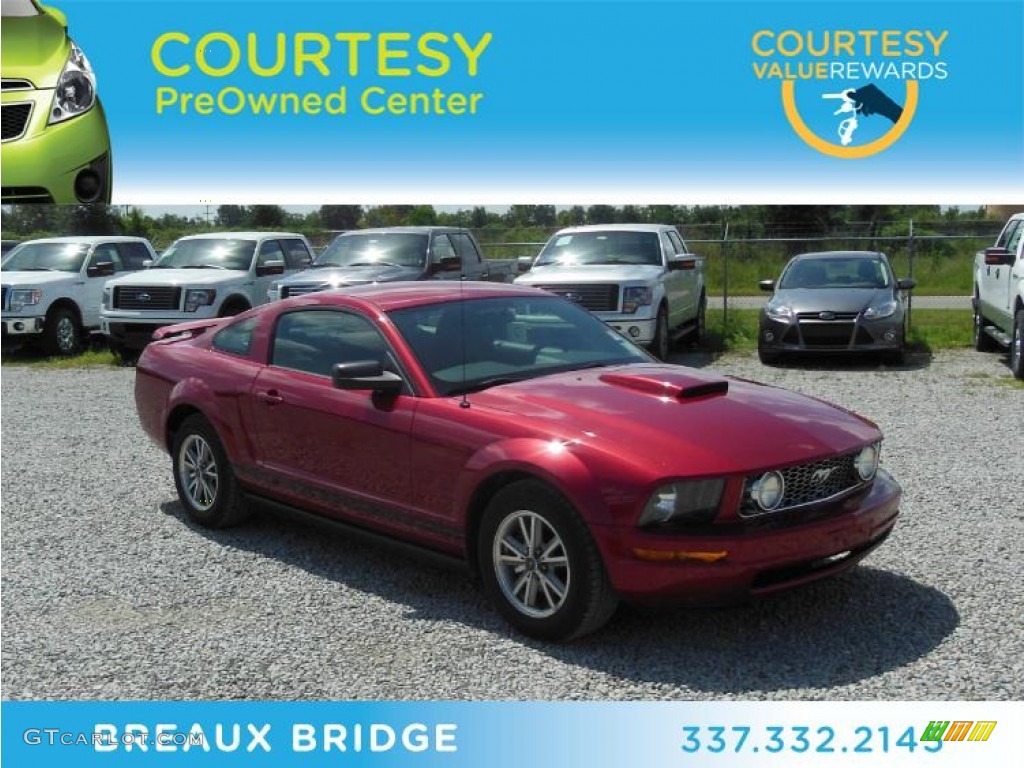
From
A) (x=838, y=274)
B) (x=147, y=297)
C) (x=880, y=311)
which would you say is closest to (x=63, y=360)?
(x=147, y=297)

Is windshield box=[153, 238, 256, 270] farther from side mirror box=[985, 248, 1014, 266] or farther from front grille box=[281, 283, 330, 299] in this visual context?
side mirror box=[985, 248, 1014, 266]

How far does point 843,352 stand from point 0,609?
36.4 ft

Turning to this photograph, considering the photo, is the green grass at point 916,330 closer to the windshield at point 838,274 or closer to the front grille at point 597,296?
the windshield at point 838,274

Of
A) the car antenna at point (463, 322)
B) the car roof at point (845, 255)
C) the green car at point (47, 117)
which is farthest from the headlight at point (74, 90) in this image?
the car roof at point (845, 255)

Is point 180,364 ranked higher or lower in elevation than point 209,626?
higher

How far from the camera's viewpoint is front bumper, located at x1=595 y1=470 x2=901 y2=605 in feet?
14.2

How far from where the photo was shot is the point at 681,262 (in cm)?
1445

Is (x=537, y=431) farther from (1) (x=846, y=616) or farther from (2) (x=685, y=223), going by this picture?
(2) (x=685, y=223)

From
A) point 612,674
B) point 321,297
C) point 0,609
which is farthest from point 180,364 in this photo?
point 612,674

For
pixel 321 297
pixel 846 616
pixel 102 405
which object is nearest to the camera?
pixel 846 616

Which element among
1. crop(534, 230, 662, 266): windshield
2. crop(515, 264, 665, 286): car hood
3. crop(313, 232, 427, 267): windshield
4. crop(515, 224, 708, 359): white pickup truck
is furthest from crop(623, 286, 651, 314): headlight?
crop(313, 232, 427, 267): windshield

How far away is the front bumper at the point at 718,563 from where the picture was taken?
433 centimetres

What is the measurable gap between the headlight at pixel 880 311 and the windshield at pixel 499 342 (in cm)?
884

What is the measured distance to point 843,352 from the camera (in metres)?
14.2
